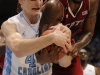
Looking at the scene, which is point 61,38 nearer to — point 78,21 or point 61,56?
point 61,56

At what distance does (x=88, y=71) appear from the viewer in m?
2.67

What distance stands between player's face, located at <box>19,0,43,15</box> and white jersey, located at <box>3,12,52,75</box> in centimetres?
10

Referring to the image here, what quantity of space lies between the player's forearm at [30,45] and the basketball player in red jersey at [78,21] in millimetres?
471

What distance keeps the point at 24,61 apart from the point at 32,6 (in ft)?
1.16

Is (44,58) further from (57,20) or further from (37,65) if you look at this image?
(57,20)

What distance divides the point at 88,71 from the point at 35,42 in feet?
4.63

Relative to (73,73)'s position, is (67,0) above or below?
above

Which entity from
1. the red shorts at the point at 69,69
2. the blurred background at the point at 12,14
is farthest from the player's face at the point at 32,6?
the blurred background at the point at 12,14

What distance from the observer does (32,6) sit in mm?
1514

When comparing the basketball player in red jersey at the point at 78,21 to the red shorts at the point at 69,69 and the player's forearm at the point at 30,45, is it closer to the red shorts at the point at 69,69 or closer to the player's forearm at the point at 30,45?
the red shorts at the point at 69,69

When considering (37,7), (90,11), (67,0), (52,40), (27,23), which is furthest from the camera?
(90,11)

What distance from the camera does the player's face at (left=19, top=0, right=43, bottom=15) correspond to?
1.51 meters

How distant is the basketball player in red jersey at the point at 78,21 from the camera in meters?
1.85

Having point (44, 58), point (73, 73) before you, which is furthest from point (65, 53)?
point (73, 73)
